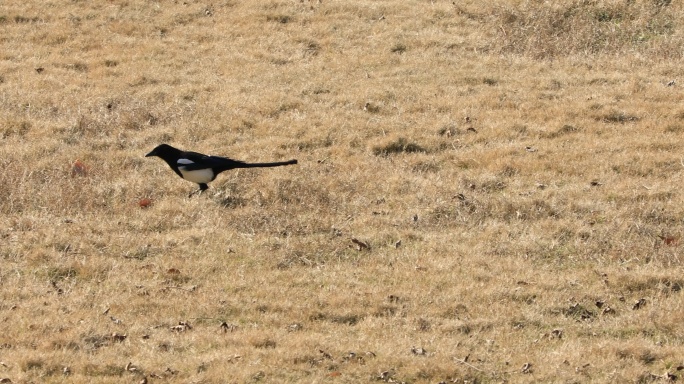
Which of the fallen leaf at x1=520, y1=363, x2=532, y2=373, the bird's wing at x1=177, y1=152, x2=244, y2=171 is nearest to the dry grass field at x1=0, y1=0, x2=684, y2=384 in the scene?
the fallen leaf at x1=520, y1=363, x2=532, y2=373

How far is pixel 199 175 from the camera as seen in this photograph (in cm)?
1000

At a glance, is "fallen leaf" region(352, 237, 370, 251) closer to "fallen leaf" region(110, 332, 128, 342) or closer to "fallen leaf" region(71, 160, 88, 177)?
"fallen leaf" region(110, 332, 128, 342)

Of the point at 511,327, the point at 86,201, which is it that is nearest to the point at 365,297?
Answer: the point at 511,327

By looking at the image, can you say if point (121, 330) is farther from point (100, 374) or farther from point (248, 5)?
point (248, 5)

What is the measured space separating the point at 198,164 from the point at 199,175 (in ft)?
0.54

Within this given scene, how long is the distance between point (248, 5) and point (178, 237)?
29.8ft

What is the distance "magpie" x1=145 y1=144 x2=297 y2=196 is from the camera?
32.4 feet

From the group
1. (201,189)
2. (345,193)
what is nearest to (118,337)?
(201,189)

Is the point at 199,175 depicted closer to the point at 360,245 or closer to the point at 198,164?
the point at 198,164

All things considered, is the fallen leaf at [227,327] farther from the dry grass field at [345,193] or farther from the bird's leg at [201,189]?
the bird's leg at [201,189]

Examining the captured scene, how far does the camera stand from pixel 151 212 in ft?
33.2

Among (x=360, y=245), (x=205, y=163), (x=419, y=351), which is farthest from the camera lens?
(x=205, y=163)

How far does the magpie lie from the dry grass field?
0.39 metres

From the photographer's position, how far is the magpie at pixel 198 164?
9.87 m
